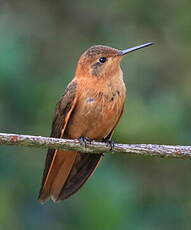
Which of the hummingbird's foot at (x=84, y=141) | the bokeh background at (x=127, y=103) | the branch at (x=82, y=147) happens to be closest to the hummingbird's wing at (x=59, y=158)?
the bokeh background at (x=127, y=103)

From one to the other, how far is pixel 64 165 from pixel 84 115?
59 centimetres

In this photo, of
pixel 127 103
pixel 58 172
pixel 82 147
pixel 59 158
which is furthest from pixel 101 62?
pixel 82 147

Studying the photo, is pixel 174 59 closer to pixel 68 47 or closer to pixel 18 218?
pixel 68 47

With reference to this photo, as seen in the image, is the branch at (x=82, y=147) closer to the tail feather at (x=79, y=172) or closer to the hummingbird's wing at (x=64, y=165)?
the hummingbird's wing at (x=64, y=165)

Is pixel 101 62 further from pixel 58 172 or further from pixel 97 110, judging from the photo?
pixel 58 172

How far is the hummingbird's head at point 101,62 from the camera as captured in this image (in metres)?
6.14

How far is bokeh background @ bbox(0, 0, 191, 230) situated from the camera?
19.9 feet

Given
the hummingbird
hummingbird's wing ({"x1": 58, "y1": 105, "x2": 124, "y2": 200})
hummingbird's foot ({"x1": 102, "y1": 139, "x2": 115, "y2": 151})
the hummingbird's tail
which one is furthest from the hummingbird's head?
the hummingbird's tail

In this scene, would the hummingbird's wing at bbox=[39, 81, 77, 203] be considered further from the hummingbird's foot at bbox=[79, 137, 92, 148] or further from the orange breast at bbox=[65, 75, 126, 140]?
the hummingbird's foot at bbox=[79, 137, 92, 148]

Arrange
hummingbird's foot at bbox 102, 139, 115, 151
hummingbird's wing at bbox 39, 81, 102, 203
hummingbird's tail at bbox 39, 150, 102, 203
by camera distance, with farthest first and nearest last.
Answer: hummingbird's tail at bbox 39, 150, 102, 203 < hummingbird's wing at bbox 39, 81, 102, 203 < hummingbird's foot at bbox 102, 139, 115, 151

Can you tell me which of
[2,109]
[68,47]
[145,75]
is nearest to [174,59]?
Result: [145,75]

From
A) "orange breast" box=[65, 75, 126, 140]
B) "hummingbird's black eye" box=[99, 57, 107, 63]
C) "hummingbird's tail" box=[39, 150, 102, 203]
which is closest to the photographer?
"orange breast" box=[65, 75, 126, 140]

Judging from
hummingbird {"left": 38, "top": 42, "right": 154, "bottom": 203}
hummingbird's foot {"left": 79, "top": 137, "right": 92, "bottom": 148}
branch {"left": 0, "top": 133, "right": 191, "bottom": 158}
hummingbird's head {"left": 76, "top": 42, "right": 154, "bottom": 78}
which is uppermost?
hummingbird's head {"left": 76, "top": 42, "right": 154, "bottom": 78}

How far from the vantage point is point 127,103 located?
21.9 ft
